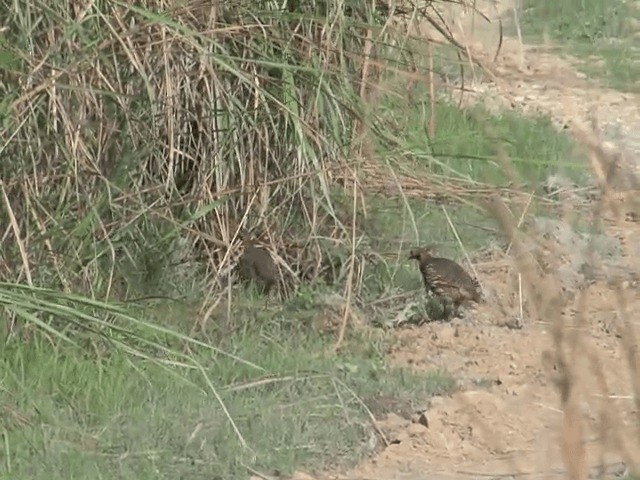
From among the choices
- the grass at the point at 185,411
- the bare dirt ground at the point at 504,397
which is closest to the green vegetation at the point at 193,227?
the grass at the point at 185,411

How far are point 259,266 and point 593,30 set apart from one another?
756 centimetres

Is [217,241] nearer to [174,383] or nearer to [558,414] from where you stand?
[174,383]

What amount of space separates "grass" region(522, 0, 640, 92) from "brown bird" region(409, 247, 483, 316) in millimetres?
5485

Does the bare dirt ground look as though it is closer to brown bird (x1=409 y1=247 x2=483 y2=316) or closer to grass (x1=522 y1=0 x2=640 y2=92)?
brown bird (x1=409 y1=247 x2=483 y2=316)

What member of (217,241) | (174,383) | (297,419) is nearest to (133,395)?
(174,383)

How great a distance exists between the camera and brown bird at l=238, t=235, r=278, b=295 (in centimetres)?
548

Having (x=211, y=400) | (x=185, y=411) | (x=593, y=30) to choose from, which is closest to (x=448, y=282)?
(x=211, y=400)

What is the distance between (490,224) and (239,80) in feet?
5.32

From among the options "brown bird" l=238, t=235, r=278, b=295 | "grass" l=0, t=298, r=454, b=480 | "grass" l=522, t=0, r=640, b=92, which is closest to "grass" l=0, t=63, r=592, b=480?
"grass" l=0, t=298, r=454, b=480

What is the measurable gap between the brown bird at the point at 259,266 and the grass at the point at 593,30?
18.8ft

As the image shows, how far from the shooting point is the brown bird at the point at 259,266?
5.48 metres

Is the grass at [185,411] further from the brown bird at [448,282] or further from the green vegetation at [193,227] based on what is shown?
the brown bird at [448,282]

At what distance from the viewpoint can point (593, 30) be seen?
40.5ft

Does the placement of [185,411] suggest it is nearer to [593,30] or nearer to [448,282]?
[448,282]
